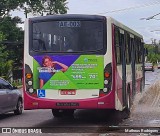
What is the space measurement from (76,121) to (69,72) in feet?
7.51

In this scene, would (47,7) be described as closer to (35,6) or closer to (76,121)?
(35,6)

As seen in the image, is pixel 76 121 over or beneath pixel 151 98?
over

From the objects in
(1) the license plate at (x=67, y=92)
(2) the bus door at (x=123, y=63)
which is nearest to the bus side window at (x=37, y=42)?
(1) the license plate at (x=67, y=92)

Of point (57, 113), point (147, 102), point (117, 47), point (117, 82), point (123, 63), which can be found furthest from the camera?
point (147, 102)

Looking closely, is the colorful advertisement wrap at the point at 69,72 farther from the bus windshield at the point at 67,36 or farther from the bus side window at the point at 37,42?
the bus side window at the point at 37,42

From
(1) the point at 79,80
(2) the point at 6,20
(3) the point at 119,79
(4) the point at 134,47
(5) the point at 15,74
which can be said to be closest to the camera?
(1) the point at 79,80

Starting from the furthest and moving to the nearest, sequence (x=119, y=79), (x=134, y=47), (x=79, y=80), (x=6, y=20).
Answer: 1. (x=6, y=20)
2. (x=134, y=47)
3. (x=119, y=79)
4. (x=79, y=80)

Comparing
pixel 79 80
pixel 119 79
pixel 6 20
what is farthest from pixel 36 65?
pixel 6 20

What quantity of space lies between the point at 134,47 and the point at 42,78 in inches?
261

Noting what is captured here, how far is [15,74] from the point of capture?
44.9 meters

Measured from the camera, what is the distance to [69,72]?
41.3 ft

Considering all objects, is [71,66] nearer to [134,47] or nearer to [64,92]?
[64,92]

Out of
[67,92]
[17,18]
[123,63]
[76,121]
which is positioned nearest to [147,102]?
[123,63]

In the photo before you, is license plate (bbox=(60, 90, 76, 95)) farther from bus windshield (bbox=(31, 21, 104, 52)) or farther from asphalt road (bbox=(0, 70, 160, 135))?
bus windshield (bbox=(31, 21, 104, 52))
